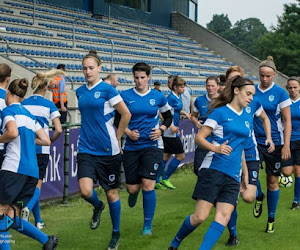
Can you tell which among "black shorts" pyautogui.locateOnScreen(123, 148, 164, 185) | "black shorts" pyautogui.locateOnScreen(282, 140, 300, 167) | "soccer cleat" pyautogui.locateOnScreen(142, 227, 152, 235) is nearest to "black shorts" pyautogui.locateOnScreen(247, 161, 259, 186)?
"black shorts" pyautogui.locateOnScreen(123, 148, 164, 185)

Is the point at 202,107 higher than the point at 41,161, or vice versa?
the point at 202,107

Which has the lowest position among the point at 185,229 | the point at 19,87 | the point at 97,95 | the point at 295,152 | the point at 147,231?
the point at 147,231

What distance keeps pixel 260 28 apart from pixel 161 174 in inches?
5517

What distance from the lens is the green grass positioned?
7461 mm

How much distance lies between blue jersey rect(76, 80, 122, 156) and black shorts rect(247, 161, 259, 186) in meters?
1.61

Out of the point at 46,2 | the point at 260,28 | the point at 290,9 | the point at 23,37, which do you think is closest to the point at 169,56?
the point at 46,2

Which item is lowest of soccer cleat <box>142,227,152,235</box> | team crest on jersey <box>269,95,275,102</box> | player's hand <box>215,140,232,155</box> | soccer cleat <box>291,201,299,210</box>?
soccer cleat <box>291,201,299,210</box>

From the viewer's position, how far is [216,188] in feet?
20.2

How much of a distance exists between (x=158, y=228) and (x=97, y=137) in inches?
75.2

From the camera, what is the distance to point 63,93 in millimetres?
13969

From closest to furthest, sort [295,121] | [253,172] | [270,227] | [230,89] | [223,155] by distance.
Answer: [223,155], [230,89], [253,172], [270,227], [295,121]

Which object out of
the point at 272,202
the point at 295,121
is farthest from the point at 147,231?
the point at 295,121

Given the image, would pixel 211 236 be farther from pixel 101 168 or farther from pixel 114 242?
pixel 101 168

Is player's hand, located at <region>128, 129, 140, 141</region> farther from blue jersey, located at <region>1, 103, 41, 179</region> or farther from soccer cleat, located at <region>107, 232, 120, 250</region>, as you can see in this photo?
blue jersey, located at <region>1, 103, 41, 179</region>
